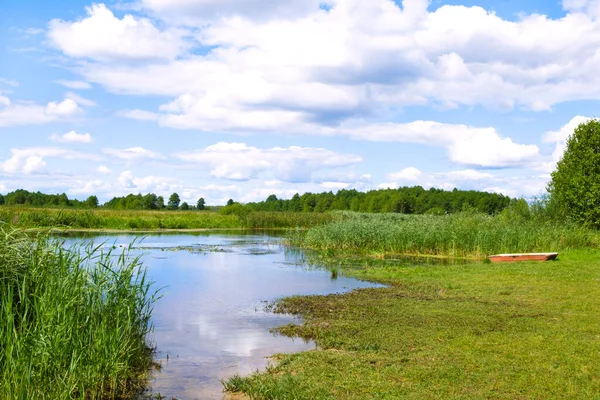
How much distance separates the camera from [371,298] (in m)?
13.2

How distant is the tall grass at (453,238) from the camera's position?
2427cm

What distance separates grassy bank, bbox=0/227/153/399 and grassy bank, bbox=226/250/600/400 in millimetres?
1598

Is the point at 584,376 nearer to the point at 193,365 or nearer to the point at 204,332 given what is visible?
the point at 193,365

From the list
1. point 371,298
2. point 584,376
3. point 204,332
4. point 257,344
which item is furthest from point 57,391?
point 371,298

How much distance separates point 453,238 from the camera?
24.4m

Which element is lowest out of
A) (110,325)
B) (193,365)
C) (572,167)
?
(193,365)

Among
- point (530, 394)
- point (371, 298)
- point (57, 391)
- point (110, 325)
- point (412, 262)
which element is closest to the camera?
point (57, 391)

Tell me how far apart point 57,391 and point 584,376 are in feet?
20.5

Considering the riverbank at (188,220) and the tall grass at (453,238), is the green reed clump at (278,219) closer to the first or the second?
the riverbank at (188,220)

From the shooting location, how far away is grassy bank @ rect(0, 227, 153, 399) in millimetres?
6016

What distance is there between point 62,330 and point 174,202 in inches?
3146

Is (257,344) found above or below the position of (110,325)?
below

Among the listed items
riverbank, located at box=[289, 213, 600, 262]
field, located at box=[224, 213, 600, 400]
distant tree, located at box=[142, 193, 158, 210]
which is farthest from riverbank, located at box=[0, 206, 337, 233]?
field, located at box=[224, 213, 600, 400]

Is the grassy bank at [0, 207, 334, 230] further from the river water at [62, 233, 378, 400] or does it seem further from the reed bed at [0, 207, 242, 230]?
the river water at [62, 233, 378, 400]
